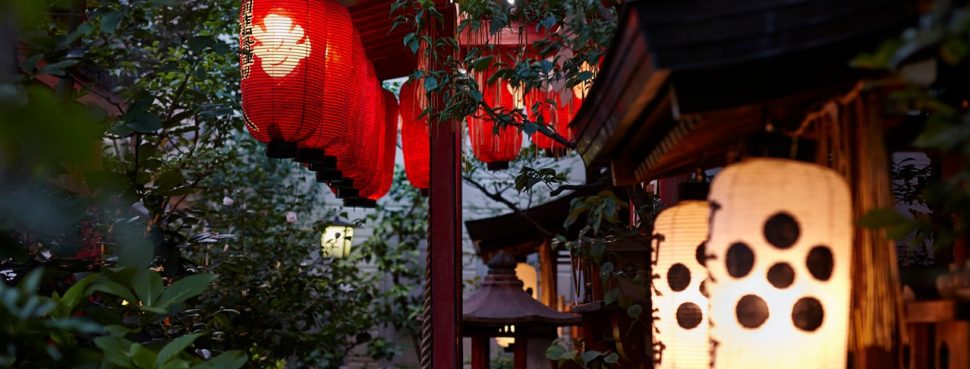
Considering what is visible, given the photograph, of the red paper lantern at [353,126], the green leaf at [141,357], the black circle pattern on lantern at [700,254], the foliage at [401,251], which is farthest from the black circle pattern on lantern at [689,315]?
the foliage at [401,251]

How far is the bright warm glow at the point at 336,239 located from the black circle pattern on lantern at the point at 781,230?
37.6 ft

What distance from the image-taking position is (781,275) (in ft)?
9.52

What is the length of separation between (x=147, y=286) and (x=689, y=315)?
207 cm

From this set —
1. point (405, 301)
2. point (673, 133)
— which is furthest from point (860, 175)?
point (405, 301)

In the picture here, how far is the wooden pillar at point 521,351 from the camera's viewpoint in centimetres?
1006

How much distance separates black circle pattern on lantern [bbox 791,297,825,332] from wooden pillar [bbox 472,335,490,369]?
7662mm

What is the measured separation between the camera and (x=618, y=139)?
11.3 ft

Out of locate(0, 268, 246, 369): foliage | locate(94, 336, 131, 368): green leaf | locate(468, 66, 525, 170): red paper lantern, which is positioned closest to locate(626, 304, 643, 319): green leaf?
locate(0, 268, 246, 369): foliage

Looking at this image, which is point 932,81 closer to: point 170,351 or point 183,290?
point 170,351

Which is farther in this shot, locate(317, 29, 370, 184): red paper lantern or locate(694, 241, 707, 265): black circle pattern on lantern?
locate(317, 29, 370, 184): red paper lantern

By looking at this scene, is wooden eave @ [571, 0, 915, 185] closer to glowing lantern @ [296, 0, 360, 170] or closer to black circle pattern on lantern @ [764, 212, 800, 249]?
black circle pattern on lantern @ [764, 212, 800, 249]

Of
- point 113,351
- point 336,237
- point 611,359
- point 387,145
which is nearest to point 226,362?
point 113,351

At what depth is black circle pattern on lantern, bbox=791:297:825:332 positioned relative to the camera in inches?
112

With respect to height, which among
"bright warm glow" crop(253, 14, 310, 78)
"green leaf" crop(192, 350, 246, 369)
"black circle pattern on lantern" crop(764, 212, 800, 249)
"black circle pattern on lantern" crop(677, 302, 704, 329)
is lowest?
"green leaf" crop(192, 350, 246, 369)
